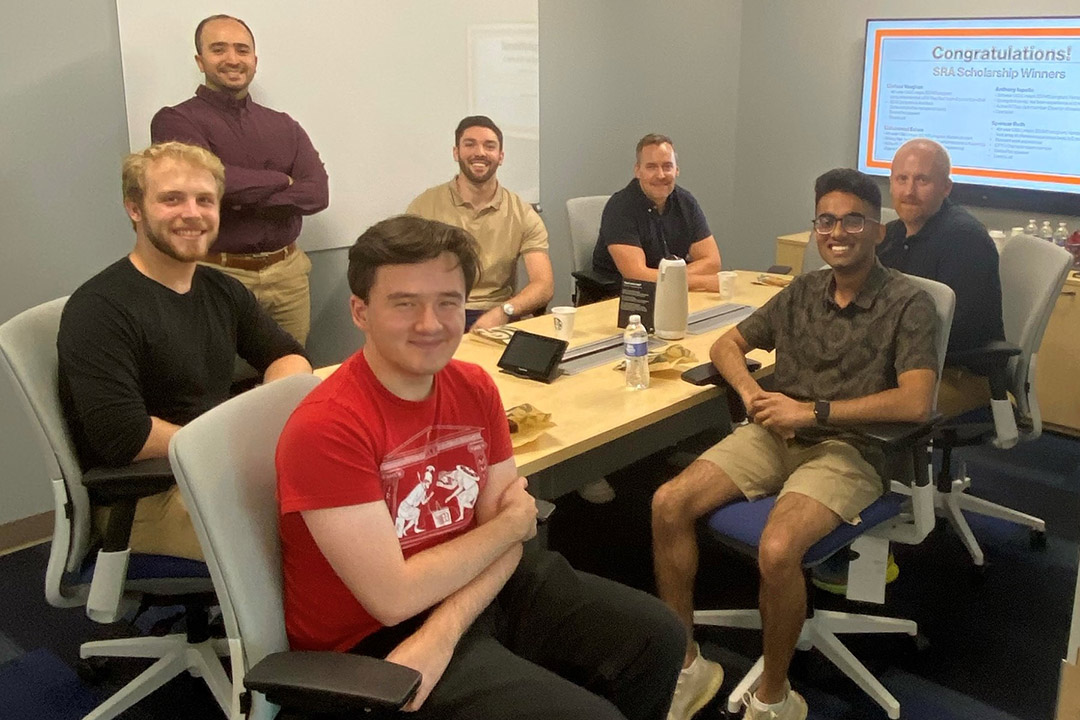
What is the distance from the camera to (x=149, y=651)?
2.24 metres

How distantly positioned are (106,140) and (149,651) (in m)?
1.71

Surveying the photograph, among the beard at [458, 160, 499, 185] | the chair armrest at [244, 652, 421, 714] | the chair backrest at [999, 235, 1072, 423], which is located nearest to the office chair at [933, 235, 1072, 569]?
the chair backrest at [999, 235, 1072, 423]

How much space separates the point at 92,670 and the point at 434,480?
1.38 metres

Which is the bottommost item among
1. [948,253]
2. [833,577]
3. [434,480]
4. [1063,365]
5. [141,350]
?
[833,577]

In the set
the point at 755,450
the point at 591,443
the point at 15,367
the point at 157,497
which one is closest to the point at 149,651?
the point at 157,497

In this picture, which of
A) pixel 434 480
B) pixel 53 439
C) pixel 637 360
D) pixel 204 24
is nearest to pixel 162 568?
pixel 53 439

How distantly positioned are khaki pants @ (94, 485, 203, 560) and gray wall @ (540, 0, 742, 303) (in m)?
2.93

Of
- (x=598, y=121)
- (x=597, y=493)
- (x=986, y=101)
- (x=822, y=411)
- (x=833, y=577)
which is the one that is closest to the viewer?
(x=822, y=411)

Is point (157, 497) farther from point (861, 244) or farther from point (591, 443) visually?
point (861, 244)

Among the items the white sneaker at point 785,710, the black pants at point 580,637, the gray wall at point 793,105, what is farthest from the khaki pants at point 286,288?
the gray wall at point 793,105

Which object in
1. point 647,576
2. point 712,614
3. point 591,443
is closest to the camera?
point 591,443

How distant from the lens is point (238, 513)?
1.36m

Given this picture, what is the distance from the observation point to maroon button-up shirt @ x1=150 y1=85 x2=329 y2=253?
3.05 meters

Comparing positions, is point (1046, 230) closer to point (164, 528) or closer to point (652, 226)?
point (652, 226)
